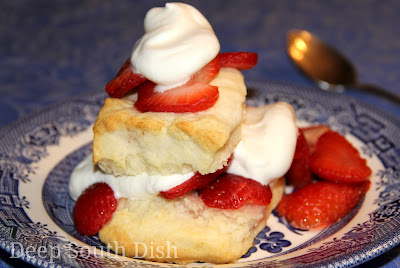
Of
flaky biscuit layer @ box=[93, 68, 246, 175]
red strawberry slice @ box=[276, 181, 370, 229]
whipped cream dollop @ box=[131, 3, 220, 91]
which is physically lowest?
red strawberry slice @ box=[276, 181, 370, 229]

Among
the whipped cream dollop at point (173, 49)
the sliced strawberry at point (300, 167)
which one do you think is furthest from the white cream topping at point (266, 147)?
the whipped cream dollop at point (173, 49)

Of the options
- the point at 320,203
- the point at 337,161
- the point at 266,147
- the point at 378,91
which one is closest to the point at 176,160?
the point at 266,147

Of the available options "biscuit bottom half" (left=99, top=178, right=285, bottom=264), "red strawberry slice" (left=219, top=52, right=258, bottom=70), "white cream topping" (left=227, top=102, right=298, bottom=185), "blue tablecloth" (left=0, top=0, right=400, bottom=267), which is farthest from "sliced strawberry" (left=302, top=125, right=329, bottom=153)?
"blue tablecloth" (left=0, top=0, right=400, bottom=267)

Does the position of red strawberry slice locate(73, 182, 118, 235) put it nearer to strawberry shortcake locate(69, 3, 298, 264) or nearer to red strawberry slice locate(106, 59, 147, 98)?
strawberry shortcake locate(69, 3, 298, 264)

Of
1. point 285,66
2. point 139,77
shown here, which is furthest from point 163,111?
point 285,66

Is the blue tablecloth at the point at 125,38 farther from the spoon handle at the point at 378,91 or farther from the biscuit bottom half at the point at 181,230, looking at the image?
the biscuit bottom half at the point at 181,230

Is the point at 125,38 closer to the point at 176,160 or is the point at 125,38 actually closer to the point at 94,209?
the point at 94,209
